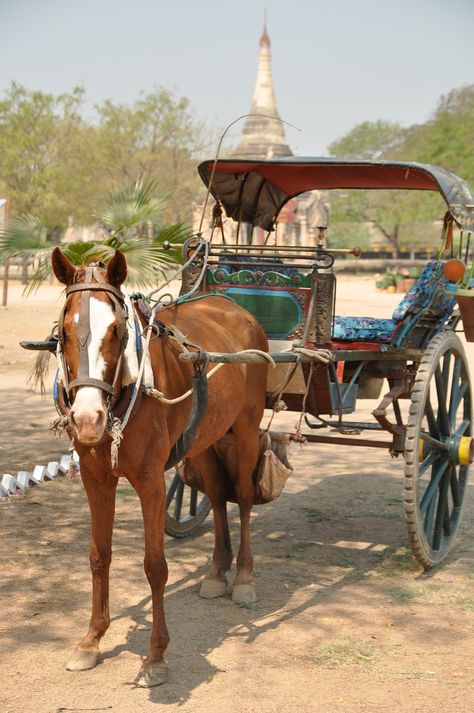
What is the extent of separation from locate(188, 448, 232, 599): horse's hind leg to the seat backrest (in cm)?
161

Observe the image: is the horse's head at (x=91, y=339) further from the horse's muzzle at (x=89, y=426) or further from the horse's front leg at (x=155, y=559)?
the horse's front leg at (x=155, y=559)

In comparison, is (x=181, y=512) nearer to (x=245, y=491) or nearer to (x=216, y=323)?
(x=245, y=491)

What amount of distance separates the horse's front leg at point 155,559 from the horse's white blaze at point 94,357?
62 centimetres

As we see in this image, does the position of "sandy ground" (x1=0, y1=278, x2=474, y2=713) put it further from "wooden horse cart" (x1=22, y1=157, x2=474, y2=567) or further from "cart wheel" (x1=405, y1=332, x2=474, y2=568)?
"wooden horse cart" (x1=22, y1=157, x2=474, y2=567)

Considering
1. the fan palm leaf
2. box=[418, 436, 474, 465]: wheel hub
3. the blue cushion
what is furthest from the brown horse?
the fan palm leaf

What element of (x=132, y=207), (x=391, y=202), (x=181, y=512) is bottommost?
(x=181, y=512)

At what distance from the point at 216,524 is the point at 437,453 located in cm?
157

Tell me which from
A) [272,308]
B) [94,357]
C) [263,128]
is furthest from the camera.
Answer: [263,128]

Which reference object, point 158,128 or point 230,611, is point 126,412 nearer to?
point 230,611

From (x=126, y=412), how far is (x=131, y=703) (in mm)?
1237

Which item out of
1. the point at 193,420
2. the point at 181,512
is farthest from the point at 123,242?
the point at 193,420

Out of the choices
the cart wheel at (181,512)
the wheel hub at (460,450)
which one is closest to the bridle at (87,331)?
the cart wheel at (181,512)

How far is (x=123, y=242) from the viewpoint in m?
8.32

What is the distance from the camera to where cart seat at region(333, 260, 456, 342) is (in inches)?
233
